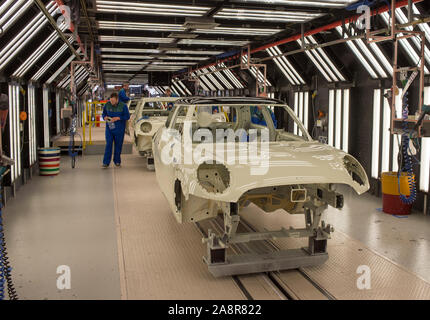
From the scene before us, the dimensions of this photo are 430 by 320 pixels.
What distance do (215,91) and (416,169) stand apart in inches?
514

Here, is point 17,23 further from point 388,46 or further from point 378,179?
point 378,179

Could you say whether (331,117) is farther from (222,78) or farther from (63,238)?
(222,78)

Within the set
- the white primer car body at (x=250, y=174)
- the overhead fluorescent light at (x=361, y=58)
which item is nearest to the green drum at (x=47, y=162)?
the white primer car body at (x=250, y=174)

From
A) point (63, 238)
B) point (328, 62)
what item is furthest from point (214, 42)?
point (63, 238)

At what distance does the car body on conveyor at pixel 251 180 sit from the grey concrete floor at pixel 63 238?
0.91 m

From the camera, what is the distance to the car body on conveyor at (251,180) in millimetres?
3637

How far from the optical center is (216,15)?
7.64 meters

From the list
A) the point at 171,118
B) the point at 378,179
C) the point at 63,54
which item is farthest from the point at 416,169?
the point at 63,54

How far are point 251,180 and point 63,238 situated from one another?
2621 millimetres

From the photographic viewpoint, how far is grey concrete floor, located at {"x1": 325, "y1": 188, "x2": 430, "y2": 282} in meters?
4.50

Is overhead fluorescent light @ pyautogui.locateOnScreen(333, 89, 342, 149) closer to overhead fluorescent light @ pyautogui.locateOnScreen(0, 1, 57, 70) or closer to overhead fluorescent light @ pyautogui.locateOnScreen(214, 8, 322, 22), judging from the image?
overhead fluorescent light @ pyautogui.locateOnScreen(214, 8, 322, 22)

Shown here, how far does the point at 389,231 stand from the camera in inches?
215

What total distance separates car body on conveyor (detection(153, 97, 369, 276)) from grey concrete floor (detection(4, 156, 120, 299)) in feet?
2.99

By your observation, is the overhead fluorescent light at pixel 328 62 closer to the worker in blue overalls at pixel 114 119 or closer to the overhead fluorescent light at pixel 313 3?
the overhead fluorescent light at pixel 313 3
